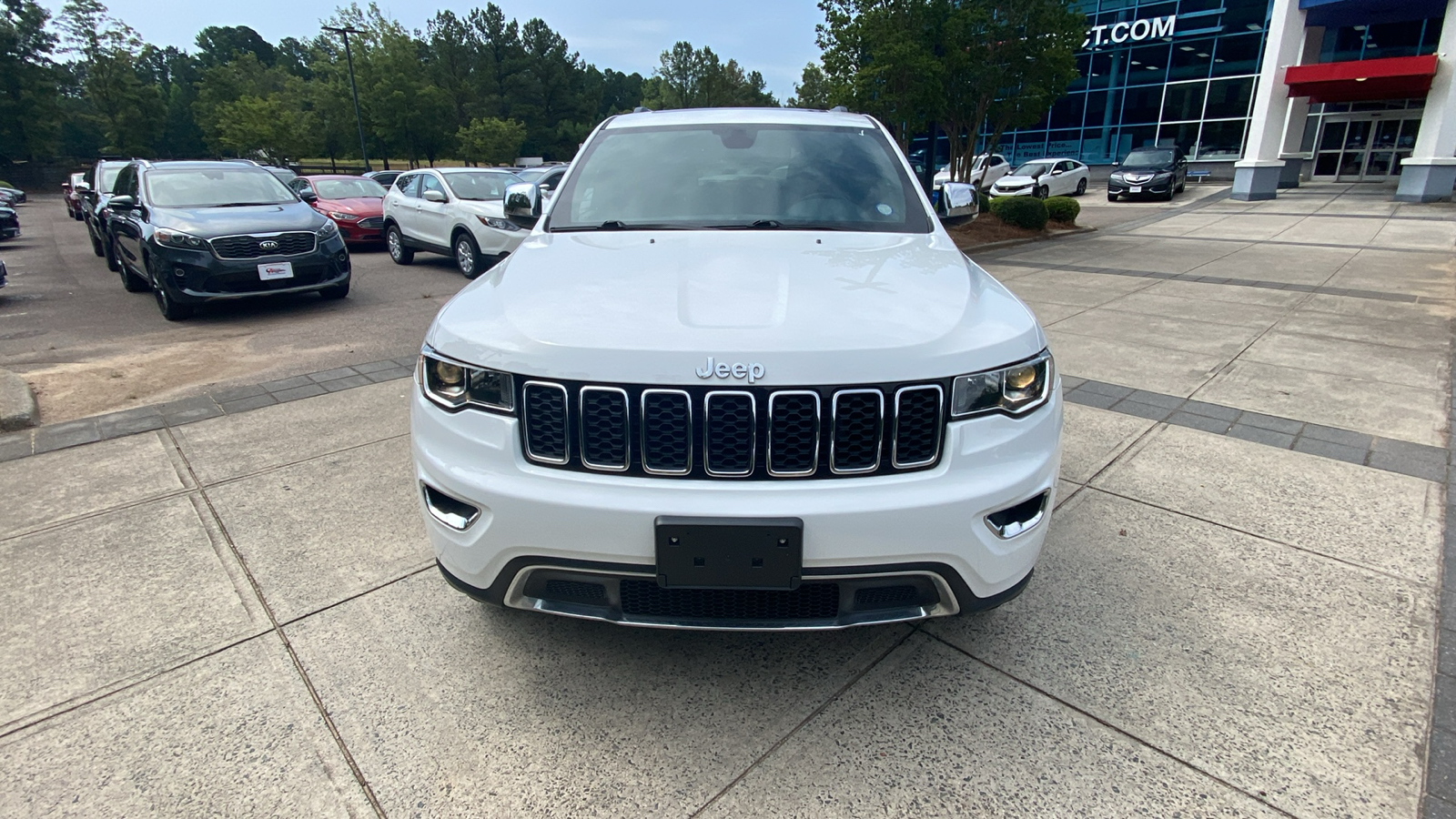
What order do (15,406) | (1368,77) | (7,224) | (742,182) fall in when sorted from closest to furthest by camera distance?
(742,182) → (15,406) → (7,224) → (1368,77)

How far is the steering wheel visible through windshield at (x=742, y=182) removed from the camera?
3.20 m

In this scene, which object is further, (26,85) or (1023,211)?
(26,85)

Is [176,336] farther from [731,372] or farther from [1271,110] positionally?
[1271,110]

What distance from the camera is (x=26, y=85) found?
50688mm

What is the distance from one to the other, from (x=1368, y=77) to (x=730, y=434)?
30.5m

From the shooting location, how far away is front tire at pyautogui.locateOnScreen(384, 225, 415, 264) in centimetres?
1251

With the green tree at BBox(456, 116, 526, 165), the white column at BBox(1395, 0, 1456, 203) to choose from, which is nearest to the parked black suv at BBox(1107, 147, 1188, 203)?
the white column at BBox(1395, 0, 1456, 203)

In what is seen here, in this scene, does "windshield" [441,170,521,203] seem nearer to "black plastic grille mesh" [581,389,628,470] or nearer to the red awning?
"black plastic grille mesh" [581,389,628,470]

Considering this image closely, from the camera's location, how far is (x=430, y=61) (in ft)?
214

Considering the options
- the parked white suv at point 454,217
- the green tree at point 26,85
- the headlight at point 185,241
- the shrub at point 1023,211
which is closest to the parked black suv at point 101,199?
the parked white suv at point 454,217

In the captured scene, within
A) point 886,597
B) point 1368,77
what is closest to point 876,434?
point 886,597

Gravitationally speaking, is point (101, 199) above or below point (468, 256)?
above

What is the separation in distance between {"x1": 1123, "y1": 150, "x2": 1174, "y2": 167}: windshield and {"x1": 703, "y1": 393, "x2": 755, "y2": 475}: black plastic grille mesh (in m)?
28.8

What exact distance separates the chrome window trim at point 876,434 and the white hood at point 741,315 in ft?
0.12
